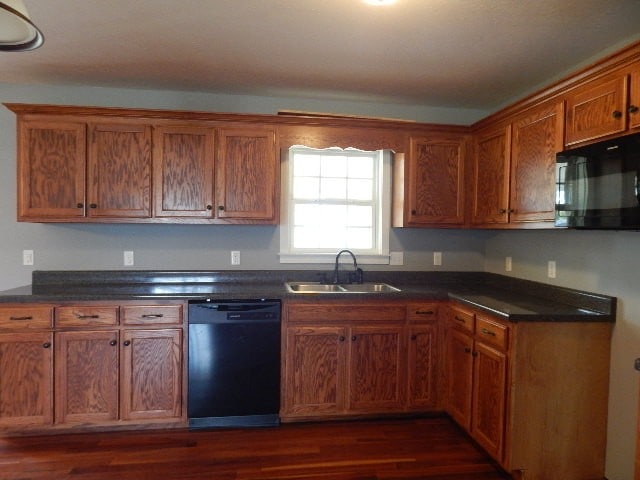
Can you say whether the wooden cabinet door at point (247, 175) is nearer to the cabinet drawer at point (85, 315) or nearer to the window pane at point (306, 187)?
the window pane at point (306, 187)

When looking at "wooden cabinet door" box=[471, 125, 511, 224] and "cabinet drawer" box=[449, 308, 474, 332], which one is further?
"wooden cabinet door" box=[471, 125, 511, 224]

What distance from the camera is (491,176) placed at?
291 cm

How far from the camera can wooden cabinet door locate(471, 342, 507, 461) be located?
2.23 meters

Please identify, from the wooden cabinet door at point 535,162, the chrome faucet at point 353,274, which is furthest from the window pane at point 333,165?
the wooden cabinet door at point 535,162

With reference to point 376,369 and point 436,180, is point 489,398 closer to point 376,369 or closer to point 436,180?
point 376,369

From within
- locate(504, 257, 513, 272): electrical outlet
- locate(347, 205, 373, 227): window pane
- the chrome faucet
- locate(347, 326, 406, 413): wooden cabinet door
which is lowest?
locate(347, 326, 406, 413): wooden cabinet door

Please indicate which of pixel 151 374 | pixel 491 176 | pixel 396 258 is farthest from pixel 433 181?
pixel 151 374

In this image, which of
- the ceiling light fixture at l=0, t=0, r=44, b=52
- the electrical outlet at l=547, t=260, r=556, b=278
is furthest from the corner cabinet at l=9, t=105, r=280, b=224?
the electrical outlet at l=547, t=260, r=556, b=278

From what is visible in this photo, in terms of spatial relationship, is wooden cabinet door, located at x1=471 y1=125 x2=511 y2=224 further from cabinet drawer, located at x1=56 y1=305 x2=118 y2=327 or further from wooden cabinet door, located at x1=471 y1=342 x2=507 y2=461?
cabinet drawer, located at x1=56 y1=305 x2=118 y2=327

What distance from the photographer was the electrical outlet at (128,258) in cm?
315

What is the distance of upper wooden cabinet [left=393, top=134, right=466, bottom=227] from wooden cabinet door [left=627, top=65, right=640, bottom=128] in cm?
141

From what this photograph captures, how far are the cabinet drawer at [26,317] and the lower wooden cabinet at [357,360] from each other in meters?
1.53

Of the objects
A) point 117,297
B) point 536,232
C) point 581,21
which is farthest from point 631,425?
point 117,297

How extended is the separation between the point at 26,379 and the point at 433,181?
10.4ft
